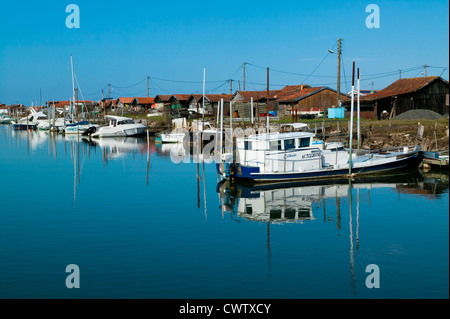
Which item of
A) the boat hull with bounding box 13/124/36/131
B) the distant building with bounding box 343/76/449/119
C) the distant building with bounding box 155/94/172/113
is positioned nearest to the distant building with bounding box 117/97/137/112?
the distant building with bounding box 155/94/172/113

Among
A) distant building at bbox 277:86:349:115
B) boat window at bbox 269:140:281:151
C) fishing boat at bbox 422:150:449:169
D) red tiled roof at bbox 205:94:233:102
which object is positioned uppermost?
red tiled roof at bbox 205:94:233:102

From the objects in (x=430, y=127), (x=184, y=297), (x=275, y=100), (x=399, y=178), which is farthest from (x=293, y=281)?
(x=275, y=100)

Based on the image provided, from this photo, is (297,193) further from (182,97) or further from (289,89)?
(182,97)

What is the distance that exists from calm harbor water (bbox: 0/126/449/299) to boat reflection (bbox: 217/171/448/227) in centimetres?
6

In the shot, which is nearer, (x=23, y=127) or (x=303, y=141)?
(x=303, y=141)

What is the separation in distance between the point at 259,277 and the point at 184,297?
7.79 feet

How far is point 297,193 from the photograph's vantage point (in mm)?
25891

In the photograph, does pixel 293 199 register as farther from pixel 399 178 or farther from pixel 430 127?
pixel 430 127

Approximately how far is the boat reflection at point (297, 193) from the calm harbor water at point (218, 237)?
60 millimetres

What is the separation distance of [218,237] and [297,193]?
28.7ft

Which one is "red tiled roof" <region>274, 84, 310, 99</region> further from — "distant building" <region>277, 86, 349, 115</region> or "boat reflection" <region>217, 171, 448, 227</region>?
"boat reflection" <region>217, 171, 448, 227</region>

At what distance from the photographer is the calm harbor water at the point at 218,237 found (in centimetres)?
1358

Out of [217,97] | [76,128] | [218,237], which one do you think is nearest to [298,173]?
[218,237]

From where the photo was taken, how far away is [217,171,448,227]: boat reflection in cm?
2181
